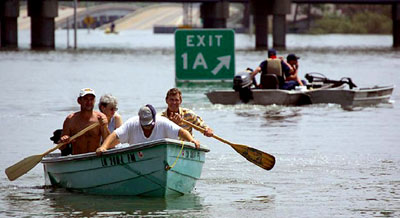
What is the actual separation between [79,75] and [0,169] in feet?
120

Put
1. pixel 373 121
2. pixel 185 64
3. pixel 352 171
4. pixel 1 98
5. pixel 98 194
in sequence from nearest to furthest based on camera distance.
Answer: pixel 98 194 < pixel 352 171 < pixel 373 121 < pixel 185 64 < pixel 1 98

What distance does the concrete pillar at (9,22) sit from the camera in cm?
10038

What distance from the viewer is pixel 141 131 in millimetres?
15844

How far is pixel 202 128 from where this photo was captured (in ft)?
54.3

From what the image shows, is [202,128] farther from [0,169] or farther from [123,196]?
[0,169]

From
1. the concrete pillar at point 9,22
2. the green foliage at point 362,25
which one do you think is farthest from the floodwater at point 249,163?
the green foliage at point 362,25

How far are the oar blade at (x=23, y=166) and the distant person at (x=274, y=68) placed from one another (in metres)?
14.3

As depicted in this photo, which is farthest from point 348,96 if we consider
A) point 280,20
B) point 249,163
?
point 280,20

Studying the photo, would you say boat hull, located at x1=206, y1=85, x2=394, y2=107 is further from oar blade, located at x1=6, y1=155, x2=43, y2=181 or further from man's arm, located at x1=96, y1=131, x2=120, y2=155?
man's arm, located at x1=96, y1=131, x2=120, y2=155

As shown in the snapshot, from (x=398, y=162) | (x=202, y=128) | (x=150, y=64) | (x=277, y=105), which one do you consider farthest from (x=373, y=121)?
(x=150, y=64)

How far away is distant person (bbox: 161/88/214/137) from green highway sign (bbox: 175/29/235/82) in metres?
20.7

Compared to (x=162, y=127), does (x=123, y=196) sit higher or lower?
lower

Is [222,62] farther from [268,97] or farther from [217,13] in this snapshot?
[217,13]

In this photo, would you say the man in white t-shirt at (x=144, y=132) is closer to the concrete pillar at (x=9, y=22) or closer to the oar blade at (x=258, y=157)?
the oar blade at (x=258, y=157)
